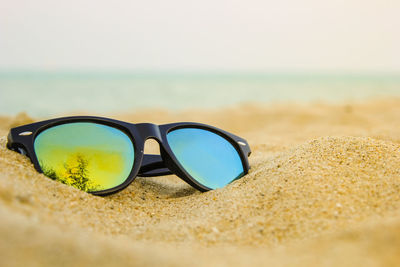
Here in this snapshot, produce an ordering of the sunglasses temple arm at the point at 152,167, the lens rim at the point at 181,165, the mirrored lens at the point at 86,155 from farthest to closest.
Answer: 1. the sunglasses temple arm at the point at 152,167
2. the lens rim at the point at 181,165
3. the mirrored lens at the point at 86,155

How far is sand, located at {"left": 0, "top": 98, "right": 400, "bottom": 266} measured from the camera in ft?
3.66

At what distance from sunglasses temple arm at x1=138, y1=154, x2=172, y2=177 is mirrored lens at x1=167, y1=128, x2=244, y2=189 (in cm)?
19

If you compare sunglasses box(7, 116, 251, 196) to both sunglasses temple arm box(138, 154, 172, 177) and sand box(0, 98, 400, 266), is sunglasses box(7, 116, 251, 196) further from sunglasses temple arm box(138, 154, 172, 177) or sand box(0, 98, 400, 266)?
sand box(0, 98, 400, 266)

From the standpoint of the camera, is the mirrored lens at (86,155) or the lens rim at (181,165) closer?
the mirrored lens at (86,155)

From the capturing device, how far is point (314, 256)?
46.2 inches

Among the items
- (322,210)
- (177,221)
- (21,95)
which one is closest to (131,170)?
(177,221)

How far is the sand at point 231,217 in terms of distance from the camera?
1.12 m

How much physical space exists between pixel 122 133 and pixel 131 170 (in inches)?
10.3

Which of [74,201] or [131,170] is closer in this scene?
[74,201]

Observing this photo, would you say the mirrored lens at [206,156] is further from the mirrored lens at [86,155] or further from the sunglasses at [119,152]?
the mirrored lens at [86,155]

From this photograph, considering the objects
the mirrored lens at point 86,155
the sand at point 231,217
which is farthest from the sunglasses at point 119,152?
the sand at point 231,217

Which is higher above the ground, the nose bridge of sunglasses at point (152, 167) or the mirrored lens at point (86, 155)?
the mirrored lens at point (86, 155)

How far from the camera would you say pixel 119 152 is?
7.43ft

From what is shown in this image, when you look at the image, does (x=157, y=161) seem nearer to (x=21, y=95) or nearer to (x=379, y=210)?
(x=379, y=210)
